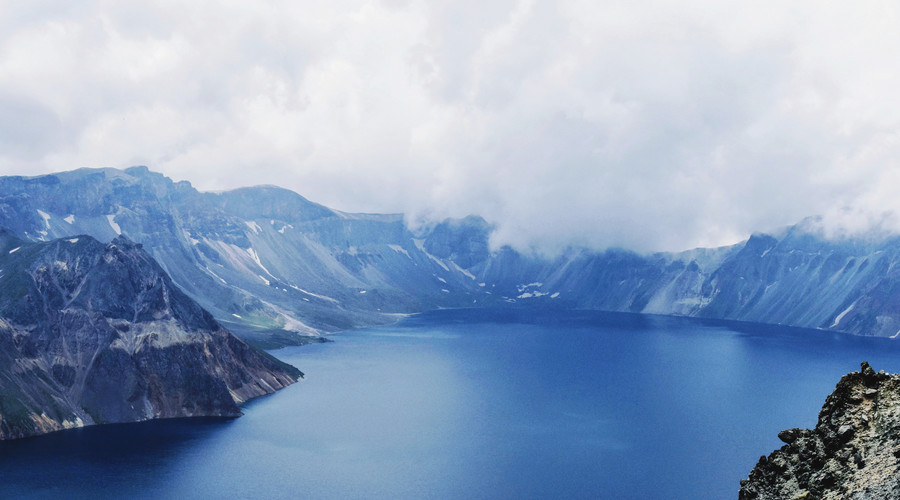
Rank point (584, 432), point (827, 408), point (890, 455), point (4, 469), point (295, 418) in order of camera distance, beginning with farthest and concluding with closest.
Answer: point (295, 418) < point (584, 432) < point (4, 469) < point (827, 408) < point (890, 455)

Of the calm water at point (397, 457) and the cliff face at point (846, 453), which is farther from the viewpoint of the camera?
the calm water at point (397, 457)

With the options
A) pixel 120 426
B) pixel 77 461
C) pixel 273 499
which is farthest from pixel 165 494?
pixel 120 426

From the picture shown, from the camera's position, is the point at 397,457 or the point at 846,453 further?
the point at 397,457

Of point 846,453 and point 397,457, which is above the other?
point 846,453

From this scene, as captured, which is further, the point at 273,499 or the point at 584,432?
the point at 584,432

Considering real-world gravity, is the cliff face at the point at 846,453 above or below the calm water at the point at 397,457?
above

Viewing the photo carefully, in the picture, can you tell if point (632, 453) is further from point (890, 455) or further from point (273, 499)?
point (890, 455)

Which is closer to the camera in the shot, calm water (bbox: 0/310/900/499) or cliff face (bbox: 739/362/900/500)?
cliff face (bbox: 739/362/900/500)

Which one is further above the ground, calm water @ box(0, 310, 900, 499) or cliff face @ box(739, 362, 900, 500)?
cliff face @ box(739, 362, 900, 500)
